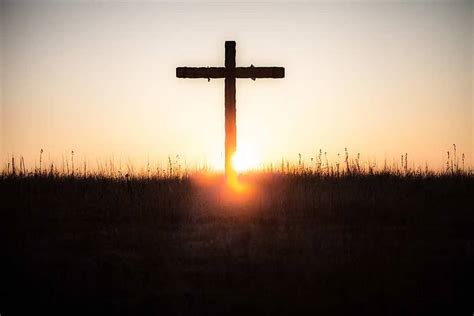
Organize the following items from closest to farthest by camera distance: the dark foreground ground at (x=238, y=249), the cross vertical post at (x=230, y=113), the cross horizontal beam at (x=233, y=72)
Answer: the dark foreground ground at (x=238, y=249)
the cross vertical post at (x=230, y=113)
the cross horizontal beam at (x=233, y=72)

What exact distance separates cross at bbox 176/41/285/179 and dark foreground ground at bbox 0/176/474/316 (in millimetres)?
1423

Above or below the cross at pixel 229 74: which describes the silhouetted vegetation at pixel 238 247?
below

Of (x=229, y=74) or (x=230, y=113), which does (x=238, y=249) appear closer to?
(x=230, y=113)

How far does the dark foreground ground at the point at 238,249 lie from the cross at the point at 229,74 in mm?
1423

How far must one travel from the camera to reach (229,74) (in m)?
10.7

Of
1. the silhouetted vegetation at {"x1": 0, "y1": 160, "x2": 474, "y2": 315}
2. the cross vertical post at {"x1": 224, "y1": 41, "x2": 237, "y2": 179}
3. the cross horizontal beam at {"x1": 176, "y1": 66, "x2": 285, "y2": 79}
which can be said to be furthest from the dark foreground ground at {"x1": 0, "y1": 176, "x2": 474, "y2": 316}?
the cross horizontal beam at {"x1": 176, "y1": 66, "x2": 285, "y2": 79}

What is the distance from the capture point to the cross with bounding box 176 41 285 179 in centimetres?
1059

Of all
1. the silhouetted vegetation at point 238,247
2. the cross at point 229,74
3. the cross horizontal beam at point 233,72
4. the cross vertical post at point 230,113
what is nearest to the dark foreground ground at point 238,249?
the silhouetted vegetation at point 238,247

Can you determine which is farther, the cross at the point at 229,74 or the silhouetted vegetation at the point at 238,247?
the cross at the point at 229,74

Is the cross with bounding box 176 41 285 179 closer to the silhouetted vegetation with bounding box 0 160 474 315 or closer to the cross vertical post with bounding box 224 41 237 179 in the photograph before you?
the cross vertical post with bounding box 224 41 237 179

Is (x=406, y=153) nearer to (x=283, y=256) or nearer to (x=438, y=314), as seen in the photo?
(x=283, y=256)

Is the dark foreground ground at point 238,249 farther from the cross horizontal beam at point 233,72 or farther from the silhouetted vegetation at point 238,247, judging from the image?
the cross horizontal beam at point 233,72

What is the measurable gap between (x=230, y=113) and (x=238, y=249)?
5.25m

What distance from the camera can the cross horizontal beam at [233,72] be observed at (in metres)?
10.7
